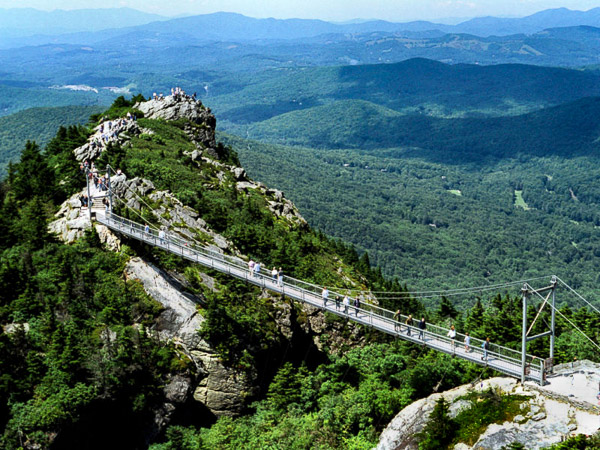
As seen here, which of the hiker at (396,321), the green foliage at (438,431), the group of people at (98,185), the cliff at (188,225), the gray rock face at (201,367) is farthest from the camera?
the group of people at (98,185)

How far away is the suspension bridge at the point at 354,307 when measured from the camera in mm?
32281

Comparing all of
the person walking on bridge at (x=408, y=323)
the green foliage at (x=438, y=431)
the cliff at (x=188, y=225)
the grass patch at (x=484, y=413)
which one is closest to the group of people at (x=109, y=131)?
the cliff at (x=188, y=225)

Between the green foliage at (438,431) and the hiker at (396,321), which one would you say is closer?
the green foliage at (438,431)

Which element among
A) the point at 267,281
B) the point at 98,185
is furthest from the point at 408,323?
the point at 98,185

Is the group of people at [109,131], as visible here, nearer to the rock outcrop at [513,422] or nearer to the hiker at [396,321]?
the hiker at [396,321]

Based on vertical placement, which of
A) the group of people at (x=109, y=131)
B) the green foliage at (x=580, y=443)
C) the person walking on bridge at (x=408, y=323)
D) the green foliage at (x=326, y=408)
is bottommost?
the green foliage at (x=326, y=408)

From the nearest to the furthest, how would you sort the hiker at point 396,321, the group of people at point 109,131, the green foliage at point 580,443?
the green foliage at point 580,443
the hiker at point 396,321
the group of people at point 109,131

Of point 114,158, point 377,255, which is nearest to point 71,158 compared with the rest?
point 114,158

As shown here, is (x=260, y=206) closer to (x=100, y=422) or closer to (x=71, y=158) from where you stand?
(x=71, y=158)

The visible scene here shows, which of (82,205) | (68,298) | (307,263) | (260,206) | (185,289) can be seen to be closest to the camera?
(68,298)

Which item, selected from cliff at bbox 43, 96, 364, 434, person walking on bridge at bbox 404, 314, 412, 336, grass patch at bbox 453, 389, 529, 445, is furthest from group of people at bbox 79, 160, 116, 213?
grass patch at bbox 453, 389, 529, 445

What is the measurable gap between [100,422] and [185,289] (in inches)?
411

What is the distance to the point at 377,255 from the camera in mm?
170125

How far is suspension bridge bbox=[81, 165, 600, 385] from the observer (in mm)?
32281
